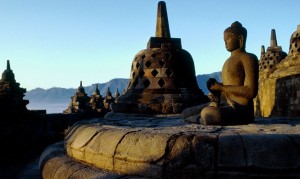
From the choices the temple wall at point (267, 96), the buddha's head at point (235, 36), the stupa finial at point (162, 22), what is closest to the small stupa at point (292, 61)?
the temple wall at point (267, 96)

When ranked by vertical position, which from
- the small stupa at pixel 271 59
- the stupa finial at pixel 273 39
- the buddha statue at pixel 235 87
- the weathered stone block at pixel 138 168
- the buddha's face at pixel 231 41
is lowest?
the weathered stone block at pixel 138 168

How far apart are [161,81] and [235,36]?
9.35 feet

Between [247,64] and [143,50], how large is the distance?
3.55m

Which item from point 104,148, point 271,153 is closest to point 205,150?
point 271,153

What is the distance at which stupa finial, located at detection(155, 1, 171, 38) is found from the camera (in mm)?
7012

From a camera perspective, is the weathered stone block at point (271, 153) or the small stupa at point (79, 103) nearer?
the weathered stone block at point (271, 153)

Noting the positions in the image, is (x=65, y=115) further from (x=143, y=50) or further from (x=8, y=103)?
(x=143, y=50)

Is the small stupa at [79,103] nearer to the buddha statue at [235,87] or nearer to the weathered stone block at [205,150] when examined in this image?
the buddha statue at [235,87]

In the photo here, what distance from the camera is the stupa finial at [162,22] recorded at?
7012 mm

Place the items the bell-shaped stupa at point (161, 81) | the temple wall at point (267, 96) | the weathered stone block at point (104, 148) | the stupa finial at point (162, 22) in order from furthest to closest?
the temple wall at point (267, 96) < the stupa finial at point (162, 22) < the bell-shaped stupa at point (161, 81) < the weathered stone block at point (104, 148)

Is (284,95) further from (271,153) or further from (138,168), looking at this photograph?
(138,168)

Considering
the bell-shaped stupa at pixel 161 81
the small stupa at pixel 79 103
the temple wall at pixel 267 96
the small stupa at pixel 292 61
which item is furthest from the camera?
the small stupa at pixel 79 103

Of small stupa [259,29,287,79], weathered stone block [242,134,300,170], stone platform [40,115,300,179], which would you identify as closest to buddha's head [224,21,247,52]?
stone platform [40,115,300,179]

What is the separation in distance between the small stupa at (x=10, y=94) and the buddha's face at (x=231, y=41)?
6.70 m
